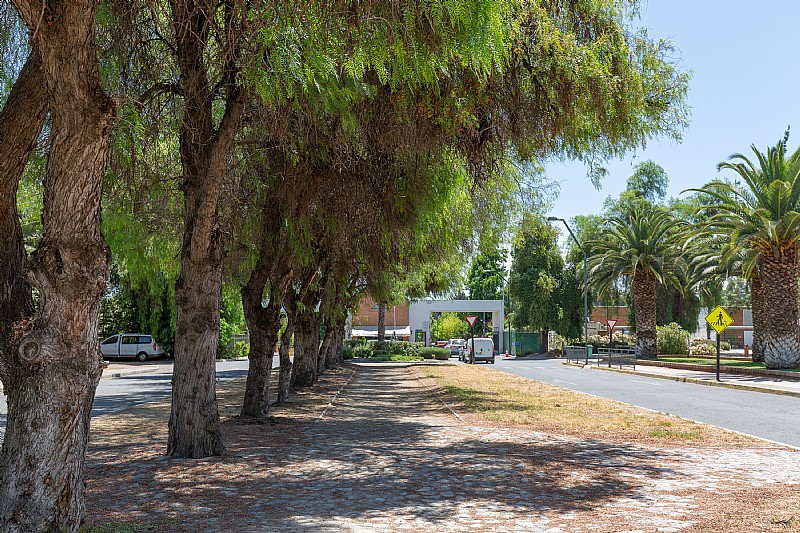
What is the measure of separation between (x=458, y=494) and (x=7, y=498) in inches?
168

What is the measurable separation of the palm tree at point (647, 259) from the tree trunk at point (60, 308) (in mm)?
Answer: 45867

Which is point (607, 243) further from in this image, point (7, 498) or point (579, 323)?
point (7, 498)

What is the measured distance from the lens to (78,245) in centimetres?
586

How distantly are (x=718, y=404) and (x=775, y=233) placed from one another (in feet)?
50.1

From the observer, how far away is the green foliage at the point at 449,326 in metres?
101

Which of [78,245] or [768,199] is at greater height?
[768,199]

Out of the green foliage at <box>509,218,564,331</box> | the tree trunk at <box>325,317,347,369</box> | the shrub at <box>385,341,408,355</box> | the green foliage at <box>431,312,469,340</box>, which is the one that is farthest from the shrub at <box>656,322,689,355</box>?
the green foliage at <box>431,312,469,340</box>

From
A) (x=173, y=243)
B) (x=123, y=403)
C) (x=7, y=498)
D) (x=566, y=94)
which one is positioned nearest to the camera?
(x=7, y=498)

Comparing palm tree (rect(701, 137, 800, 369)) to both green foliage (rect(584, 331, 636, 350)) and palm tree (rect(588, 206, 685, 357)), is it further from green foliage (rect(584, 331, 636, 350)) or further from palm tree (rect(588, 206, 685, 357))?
green foliage (rect(584, 331, 636, 350))

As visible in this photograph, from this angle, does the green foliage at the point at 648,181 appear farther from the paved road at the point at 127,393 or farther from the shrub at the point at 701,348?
the paved road at the point at 127,393

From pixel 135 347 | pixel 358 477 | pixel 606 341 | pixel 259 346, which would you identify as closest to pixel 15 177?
pixel 358 477

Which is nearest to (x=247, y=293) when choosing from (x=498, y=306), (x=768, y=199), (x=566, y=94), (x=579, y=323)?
(x=566, y=94)

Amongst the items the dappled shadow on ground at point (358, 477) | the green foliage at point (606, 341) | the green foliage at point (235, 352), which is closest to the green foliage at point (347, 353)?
the green foliage at point (235, 352)

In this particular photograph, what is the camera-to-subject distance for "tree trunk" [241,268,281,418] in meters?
15.1
